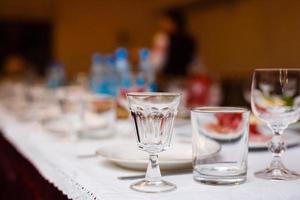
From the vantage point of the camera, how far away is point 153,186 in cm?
83

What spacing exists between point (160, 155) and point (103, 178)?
0.18 metres

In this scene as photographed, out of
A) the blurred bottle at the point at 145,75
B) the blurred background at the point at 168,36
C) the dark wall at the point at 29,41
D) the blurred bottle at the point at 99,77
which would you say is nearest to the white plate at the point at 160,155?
the blurred bottle at the point at 145,75

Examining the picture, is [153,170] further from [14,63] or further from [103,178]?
[14,63]

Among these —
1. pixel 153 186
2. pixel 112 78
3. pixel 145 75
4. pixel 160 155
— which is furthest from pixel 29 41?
pixel 153 186

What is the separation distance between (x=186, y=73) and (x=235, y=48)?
2.06 ft

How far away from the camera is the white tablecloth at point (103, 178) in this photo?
0.80 m

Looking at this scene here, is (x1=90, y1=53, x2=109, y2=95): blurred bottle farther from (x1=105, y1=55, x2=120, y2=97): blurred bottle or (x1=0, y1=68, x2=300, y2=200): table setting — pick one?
(x1=0, y1=68, x2=300, y2=200): table setting

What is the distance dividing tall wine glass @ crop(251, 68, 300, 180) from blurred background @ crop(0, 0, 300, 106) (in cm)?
227

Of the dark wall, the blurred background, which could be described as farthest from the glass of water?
the dark wall

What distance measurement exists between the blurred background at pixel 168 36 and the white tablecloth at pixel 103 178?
208 cm

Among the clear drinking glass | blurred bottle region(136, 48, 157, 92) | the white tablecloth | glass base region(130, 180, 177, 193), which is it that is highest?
blurred bottle region(136, 48, 157, 92)

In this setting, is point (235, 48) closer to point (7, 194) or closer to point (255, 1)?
point (255, 1)

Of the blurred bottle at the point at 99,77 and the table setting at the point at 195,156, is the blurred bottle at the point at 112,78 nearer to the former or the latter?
the blurred bottle at the point at 99,77

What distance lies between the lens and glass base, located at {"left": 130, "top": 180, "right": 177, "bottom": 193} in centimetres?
81
